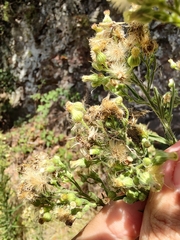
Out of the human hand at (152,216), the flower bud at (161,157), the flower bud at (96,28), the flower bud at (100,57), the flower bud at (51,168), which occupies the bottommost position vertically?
the human hand at (152,216)

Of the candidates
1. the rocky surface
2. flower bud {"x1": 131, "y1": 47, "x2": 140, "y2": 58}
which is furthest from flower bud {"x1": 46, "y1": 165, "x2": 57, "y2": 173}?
the rocky surface

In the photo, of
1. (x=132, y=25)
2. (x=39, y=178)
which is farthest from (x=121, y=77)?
(x=39, y=178)

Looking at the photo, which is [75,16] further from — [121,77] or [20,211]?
[121,77]

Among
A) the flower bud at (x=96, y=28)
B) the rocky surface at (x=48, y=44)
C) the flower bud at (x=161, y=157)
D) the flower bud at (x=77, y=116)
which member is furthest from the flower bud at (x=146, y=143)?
the rocky surface at (x=48, y=44)

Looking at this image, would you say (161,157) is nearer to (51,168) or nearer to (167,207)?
(167,207)

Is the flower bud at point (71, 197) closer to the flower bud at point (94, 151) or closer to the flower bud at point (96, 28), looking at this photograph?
the flower bud at point (94, 151)

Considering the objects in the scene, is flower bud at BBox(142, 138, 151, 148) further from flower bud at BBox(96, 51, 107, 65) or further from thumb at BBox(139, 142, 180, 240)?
flower bud at BBox(96, 51, 107, 65)

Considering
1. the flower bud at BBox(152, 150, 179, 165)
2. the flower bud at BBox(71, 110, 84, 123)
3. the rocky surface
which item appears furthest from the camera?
the rocky surface
